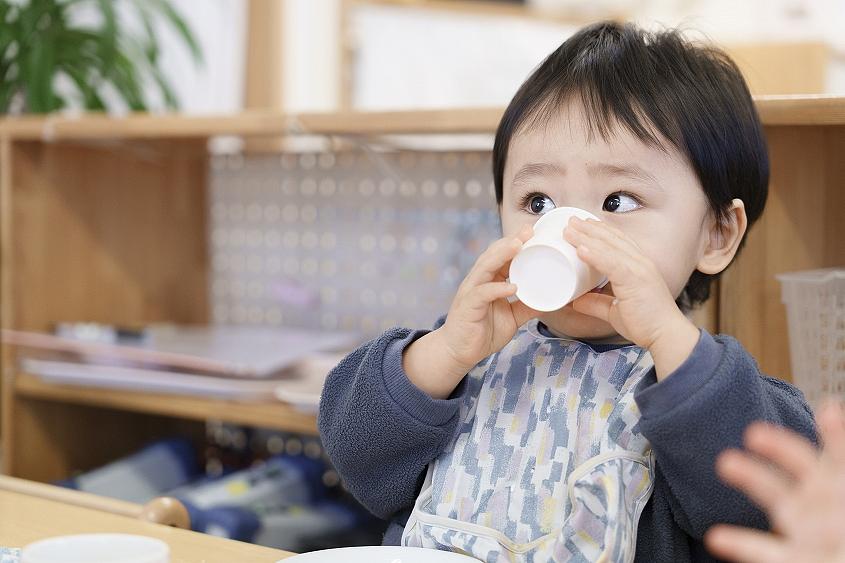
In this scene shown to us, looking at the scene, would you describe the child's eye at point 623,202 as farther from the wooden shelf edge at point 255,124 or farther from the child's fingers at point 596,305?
the wooden shelf edge at point 255,124

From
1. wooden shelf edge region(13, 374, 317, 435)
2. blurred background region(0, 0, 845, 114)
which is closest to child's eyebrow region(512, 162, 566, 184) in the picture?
wooden shelf edge region(13, 374, 317, 435)

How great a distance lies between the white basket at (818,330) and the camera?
0.89 meters

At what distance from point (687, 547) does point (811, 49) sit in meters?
1.36

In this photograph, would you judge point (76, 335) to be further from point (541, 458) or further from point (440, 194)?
point (541, 458)

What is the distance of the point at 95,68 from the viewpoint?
5.60 ft

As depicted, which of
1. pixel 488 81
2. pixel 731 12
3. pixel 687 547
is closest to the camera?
pixel 687 547

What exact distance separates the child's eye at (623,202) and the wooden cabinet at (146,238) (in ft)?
0.74

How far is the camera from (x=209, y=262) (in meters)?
1.79

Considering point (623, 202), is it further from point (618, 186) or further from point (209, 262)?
point (209, 262)

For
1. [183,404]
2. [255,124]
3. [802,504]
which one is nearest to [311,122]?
[255,124]

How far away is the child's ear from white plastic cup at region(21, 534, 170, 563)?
498mm

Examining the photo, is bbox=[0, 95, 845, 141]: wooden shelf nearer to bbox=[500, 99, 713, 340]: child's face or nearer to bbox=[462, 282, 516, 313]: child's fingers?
bbox=[500, 99, 713, 340]: child's face

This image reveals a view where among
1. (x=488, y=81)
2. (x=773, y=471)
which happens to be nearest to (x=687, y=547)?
(x=773, y=471)

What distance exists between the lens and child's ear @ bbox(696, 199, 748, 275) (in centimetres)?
80
